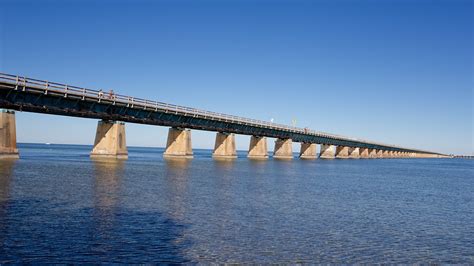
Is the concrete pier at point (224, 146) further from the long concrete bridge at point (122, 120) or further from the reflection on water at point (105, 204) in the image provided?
the reflection on water at point (105, 204)

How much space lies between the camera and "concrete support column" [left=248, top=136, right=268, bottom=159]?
356 feet

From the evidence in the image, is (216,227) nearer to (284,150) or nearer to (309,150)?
(284,150)

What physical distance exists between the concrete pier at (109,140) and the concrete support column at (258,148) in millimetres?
44095

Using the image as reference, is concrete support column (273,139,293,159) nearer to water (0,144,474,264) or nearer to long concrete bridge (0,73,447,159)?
long concrete bridge (0,73,447,159)

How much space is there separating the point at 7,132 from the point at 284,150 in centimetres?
7989

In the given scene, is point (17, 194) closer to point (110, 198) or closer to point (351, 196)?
point (110, 198)

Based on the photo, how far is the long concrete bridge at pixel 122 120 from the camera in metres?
50.1

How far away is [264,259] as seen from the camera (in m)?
13.0

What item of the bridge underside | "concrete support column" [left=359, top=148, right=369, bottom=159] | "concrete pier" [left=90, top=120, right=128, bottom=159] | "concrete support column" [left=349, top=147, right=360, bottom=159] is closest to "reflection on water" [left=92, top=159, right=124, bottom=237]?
the bridge underside

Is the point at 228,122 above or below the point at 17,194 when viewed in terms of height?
above

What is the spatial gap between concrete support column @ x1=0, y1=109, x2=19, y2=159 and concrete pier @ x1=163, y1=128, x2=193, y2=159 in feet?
106

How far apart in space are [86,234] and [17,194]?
34.0 feet

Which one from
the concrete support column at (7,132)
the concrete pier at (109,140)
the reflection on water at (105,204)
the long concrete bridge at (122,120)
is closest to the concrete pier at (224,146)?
the long concrete bridge at (122,120)

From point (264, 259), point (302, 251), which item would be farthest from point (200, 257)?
point (302, 251)
